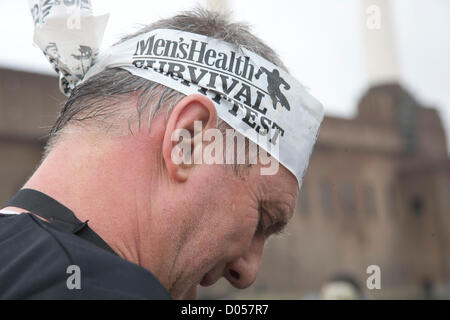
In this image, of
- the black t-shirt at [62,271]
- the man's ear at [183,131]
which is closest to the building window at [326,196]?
the man's ear at [183,131]

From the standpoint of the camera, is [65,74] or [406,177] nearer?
[65,74]

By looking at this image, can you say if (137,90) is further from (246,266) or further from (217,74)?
(246,266)

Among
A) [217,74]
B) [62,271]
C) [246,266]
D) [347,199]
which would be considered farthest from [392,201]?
[62,271]

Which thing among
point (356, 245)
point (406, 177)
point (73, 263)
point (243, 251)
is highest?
point (73, 263)

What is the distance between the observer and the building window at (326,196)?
803 inches

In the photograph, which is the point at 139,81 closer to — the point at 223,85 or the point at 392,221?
the point at 223,85

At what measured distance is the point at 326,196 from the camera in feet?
67.4

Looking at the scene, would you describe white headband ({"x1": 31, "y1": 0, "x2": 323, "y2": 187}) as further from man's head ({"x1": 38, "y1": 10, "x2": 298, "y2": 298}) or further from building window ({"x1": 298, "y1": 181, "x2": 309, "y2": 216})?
building window ({"x1": 298, "y1": 181, "x2": 309, "y2": 216})

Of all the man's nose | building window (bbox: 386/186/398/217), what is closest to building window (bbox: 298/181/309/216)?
building window (bbox: 386/186/398/217)

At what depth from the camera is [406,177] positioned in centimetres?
2347

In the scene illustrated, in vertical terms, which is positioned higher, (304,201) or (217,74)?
(217,74)

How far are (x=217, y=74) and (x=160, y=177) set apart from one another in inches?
13.1
